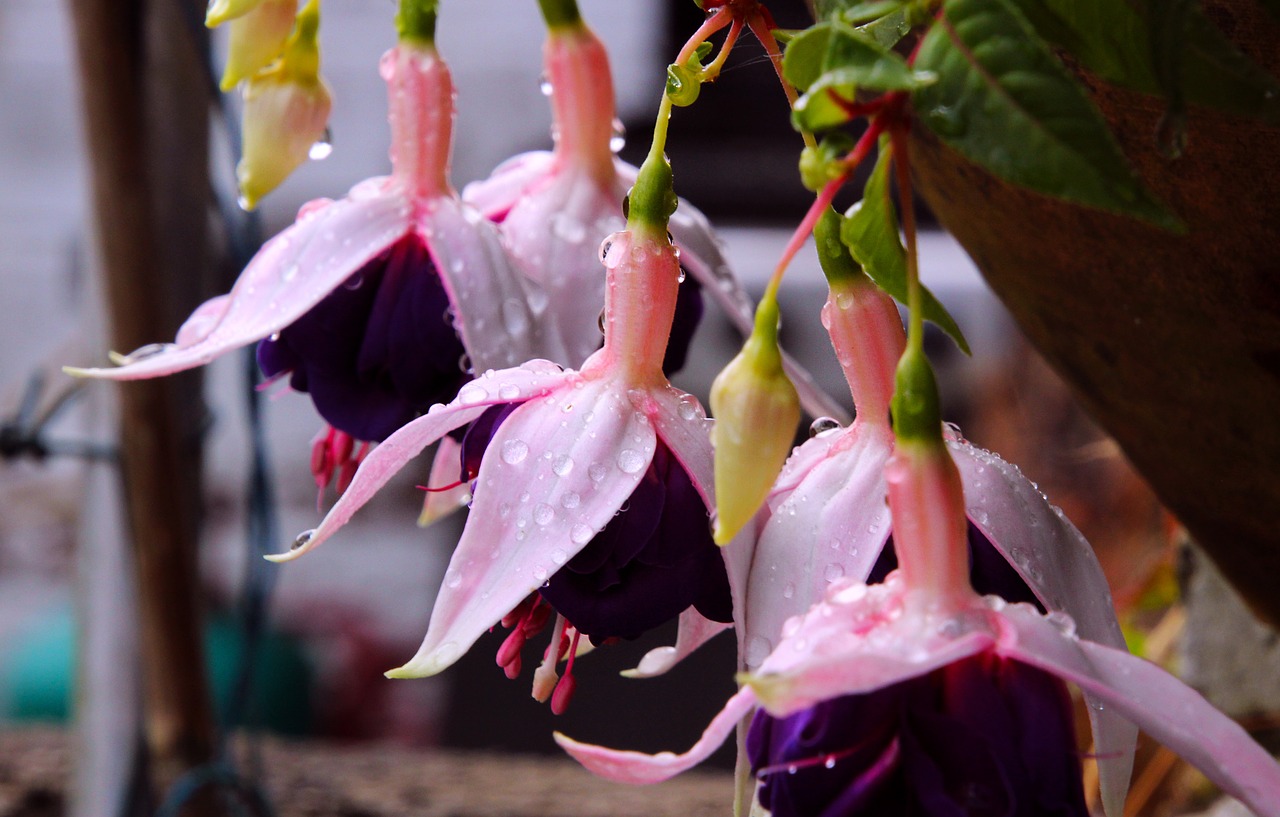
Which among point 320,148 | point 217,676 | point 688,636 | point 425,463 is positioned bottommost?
point 217,676

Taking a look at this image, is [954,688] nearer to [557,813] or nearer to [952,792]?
[952,792]

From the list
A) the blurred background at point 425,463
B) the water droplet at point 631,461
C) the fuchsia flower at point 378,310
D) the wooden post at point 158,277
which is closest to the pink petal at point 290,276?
the fuchsia flower at point 378,310

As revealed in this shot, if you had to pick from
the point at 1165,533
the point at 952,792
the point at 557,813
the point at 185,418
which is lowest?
the point at 557,813

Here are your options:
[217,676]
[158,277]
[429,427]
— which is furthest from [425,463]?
[429,427]

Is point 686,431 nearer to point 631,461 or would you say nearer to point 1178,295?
point 631,461

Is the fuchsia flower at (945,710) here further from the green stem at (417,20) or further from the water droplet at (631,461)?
the green stem at (417,20)

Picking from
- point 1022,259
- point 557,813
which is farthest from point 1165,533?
point 1022,259
